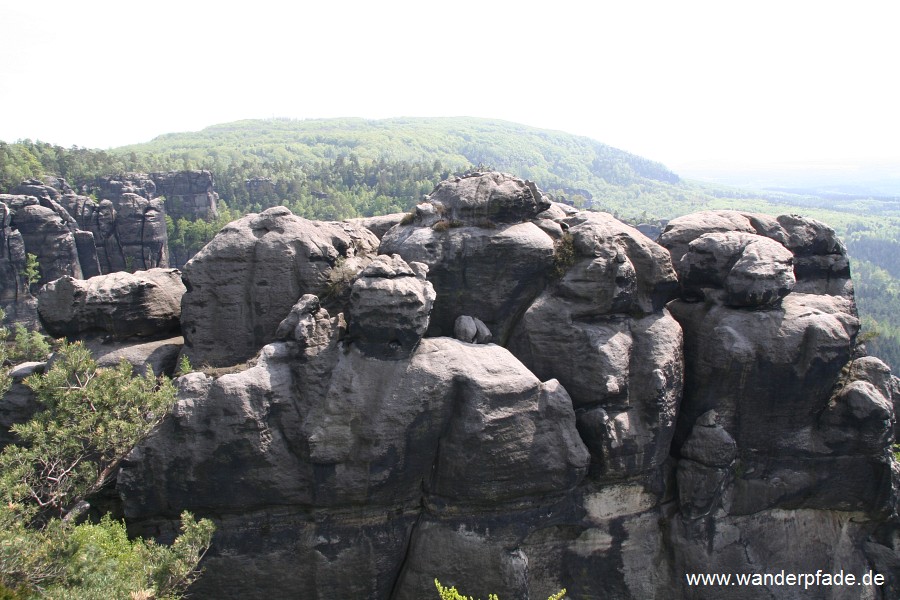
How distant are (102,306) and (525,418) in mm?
12006

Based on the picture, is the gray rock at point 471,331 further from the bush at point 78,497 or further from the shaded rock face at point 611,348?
the bush at point 78,497

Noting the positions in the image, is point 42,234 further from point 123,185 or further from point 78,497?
point 78,497

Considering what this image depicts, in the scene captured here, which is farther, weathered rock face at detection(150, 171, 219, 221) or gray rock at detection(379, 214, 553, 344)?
weathered rock face at detection(150, 171, 219, 221)

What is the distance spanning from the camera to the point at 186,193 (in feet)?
375

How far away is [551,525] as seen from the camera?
695 inches

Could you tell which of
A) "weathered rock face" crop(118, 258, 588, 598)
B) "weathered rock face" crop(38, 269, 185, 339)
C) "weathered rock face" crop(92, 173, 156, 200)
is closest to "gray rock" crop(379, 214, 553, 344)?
"weathered rock face" crop(118, 258, 588, 598)

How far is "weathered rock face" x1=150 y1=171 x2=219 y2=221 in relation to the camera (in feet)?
372

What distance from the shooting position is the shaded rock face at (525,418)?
52.7 ft

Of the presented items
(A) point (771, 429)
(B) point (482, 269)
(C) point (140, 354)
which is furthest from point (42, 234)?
(A) point (771, 429)

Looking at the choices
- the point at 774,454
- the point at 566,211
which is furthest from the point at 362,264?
the point at 774,454

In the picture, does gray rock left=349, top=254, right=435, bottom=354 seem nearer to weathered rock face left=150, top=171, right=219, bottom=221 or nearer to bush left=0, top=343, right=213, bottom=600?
bush left=0, top=343, right=213, bottom=600

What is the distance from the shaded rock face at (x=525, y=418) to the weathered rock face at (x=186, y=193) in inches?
4085

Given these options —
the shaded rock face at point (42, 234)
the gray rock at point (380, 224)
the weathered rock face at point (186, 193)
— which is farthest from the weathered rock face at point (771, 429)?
the weathered rock face at point (186, 193)

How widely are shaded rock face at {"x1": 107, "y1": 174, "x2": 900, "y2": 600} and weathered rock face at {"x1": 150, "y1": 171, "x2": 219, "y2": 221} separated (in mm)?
103748
